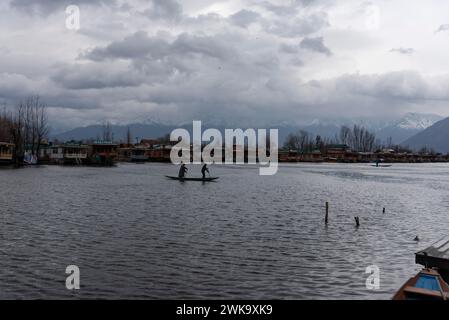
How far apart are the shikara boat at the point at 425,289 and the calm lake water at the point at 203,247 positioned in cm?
245

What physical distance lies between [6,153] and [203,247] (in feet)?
326

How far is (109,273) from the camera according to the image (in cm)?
1850

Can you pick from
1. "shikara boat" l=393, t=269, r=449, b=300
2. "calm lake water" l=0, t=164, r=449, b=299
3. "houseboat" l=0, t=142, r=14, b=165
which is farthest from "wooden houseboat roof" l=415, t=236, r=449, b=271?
"houseboat" l=0, t=142, r=14, b=165

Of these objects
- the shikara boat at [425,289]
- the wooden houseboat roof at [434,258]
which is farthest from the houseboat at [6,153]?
the shikara boat at [425,289]

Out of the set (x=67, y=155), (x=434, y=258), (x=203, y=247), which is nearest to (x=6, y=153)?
(x=67, y=155)

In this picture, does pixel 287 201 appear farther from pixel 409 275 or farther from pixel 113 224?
pixel 409 275

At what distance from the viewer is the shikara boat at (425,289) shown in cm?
1352

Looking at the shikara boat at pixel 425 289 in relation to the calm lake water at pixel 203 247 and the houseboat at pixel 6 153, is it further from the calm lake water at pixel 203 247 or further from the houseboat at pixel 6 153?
the houseboat at pixel 6 153

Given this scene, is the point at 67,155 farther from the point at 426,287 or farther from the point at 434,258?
the point at 426,287

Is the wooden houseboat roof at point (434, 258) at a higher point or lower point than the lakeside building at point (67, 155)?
lower

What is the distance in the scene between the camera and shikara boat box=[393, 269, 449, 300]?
13.5 metres

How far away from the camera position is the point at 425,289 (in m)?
13.9
